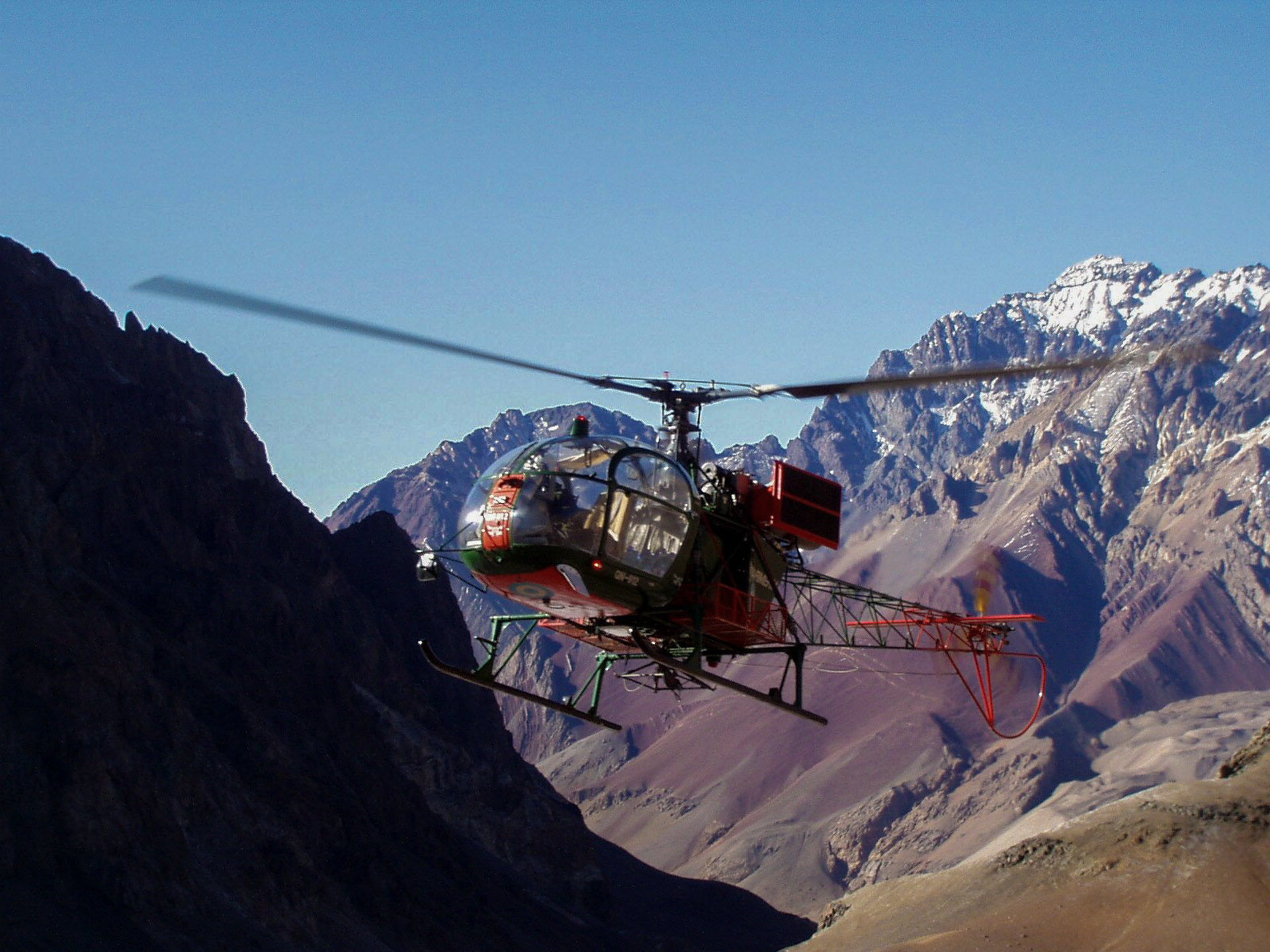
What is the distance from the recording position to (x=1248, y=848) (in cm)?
8469

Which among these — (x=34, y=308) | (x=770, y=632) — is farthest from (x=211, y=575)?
(x=770, y=632)

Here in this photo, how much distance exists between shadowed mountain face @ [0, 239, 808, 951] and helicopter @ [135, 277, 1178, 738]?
230ft

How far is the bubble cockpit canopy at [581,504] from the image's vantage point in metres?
27.0

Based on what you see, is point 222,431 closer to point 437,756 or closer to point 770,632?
point 437,756

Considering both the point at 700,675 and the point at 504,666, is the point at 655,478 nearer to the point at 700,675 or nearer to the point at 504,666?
the point at 700,675

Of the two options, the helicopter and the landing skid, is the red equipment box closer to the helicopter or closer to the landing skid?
the helicopter

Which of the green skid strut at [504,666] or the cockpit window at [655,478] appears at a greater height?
the cockpit window at [655,478]

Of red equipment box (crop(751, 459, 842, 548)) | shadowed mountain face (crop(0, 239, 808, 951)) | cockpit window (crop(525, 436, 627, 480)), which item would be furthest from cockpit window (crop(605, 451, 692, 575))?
shadowed mountain face (crop(0, 239, 808, 951))

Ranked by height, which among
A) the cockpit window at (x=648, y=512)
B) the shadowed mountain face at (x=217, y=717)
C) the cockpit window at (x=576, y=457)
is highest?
the shadowed mountain face at (x=217, y=717)

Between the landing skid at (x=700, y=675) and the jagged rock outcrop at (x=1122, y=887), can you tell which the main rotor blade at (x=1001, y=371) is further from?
the jagged rock outcrop at (x=1122, y=887)

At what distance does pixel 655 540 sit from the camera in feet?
91.6

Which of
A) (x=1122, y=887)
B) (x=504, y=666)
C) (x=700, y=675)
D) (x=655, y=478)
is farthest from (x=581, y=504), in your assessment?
(x=1122, y=887)

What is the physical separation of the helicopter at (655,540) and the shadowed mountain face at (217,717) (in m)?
70.0

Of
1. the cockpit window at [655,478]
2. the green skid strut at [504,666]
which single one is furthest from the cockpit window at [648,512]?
the green skid strut at [504,666]
